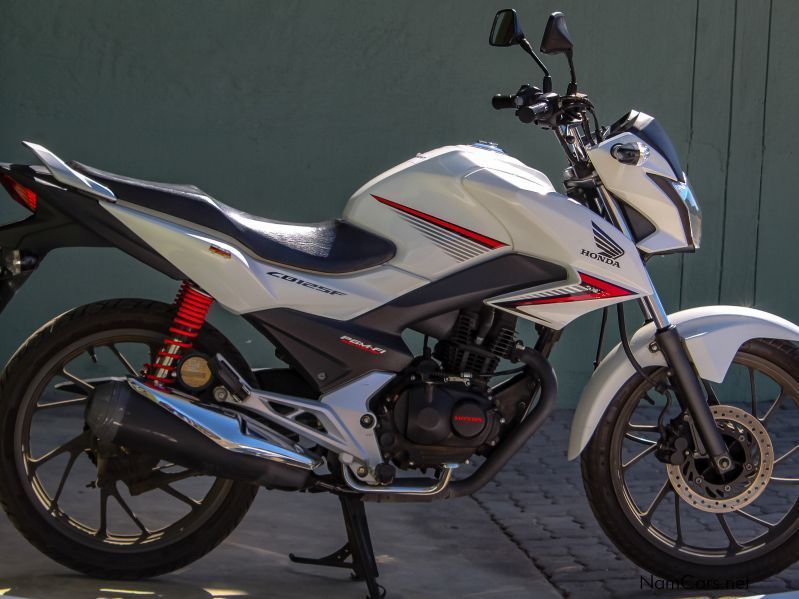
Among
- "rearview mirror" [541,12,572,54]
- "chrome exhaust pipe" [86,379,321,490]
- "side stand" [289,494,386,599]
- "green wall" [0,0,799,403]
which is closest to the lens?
"chrome exhaust pipe" [86,379,321,490]

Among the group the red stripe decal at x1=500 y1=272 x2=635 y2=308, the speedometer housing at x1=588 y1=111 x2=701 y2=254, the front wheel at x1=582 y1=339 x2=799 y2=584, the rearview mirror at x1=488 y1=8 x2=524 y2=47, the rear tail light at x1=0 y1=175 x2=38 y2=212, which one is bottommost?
the front wheel at x1=582 y1=339 x2=799 y2=584

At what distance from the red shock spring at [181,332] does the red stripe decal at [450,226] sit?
25.1 inches

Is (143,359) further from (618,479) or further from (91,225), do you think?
(618,479)

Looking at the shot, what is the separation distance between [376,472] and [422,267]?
0.66 metres

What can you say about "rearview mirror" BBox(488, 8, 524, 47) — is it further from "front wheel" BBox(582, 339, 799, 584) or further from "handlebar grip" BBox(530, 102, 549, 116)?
"front wheel" BBox(582, 339, 799, 584)

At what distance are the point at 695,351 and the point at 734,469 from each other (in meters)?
0.42

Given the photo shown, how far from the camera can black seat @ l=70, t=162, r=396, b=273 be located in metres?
3.71

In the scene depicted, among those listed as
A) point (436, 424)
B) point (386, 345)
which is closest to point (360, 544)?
point (436, 424)

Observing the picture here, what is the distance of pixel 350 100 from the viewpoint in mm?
6605

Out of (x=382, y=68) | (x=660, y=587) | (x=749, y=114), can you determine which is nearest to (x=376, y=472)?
(x=660, y=587)

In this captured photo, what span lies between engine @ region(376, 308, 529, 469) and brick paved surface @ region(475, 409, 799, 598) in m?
0.64

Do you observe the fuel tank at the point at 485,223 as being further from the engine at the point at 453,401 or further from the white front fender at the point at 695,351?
the white front fender at the point at 695,351
